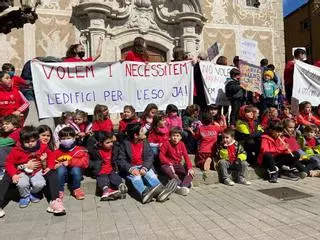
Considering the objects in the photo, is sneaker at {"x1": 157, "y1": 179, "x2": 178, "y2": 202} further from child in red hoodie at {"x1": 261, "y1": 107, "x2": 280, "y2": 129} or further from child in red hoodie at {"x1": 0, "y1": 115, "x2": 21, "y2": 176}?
child in red hoodie at {"x1": 261, "y1": 107, "x2": 280, "y2": 129}

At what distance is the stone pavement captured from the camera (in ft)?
13.3

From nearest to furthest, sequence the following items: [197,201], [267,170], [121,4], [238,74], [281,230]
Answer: [281,230] < [197,201] < [267,170] < [238,74] < [121,4]

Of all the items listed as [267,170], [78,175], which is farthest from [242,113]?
[78,175]

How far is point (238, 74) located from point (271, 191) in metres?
3.33

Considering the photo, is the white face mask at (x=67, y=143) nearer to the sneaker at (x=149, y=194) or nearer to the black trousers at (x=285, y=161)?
the sneaker at (x=149, y=194)

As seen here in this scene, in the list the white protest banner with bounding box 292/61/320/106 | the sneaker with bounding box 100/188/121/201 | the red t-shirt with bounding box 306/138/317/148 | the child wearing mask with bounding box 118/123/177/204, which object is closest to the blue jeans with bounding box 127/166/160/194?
the child wearing mask with bounding box 118/123/177/204

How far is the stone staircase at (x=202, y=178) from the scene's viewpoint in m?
5.95

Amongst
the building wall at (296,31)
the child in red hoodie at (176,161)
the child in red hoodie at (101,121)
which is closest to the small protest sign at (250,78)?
the child in red hoodie at (176,161)

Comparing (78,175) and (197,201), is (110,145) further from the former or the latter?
(197,201)

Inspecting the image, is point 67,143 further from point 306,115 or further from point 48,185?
point 306,115

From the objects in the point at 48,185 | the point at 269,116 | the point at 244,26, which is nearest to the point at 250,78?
the point at 269,116

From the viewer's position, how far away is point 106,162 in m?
5.96

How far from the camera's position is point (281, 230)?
4.06 metres

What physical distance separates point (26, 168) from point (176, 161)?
224 cm
